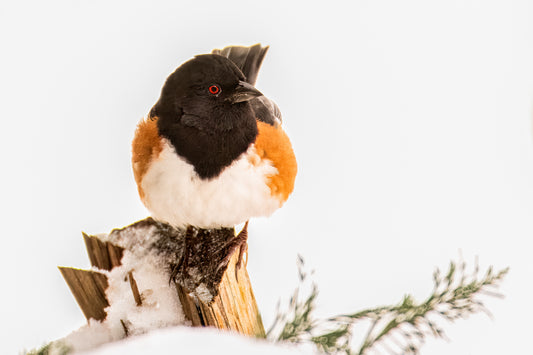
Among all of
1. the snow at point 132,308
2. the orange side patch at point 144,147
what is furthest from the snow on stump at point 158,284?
the orange side patch at point 144,147

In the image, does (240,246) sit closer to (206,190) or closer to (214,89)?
(206,190)

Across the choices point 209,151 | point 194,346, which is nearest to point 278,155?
point 209,151

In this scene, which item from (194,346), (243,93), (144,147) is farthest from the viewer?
(144,147)

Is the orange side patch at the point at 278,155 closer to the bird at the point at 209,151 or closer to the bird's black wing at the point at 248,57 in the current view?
the bird at the point at 209,151

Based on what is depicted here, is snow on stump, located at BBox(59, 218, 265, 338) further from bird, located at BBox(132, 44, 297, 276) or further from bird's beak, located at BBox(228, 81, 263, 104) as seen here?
bird's beak, located at BBox(228, 81, 263, 104)

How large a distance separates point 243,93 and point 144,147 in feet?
0.83

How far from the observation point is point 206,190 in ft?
3.98

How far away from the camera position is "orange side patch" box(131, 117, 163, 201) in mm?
1248

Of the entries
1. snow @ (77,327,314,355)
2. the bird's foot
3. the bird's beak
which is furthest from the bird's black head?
snow @ (77,327,314,355)

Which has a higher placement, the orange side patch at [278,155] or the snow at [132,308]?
the orange side patch at [278,155]

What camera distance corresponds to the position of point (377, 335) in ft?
3.51

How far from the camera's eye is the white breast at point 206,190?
1213mm

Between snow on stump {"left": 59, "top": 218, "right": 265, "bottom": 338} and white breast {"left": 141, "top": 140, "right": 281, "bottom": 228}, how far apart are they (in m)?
0.10

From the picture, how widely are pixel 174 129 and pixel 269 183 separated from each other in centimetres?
22
